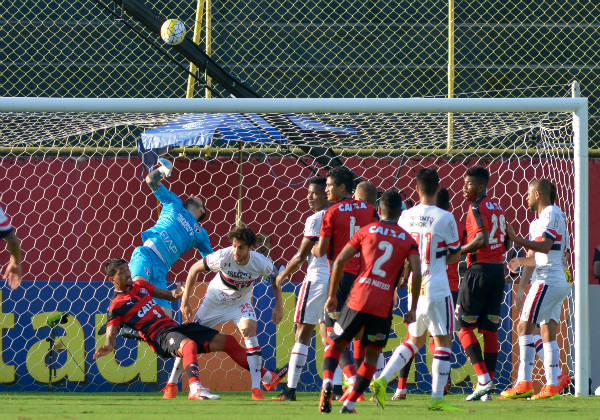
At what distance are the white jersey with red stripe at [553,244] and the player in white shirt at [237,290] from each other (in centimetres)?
203

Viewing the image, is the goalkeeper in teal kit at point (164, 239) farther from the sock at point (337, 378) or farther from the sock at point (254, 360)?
the sock at point (337, 378)

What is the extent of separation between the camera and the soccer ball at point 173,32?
344 inches

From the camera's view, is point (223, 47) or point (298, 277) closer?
point (298, 277)

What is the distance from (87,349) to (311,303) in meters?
2.24

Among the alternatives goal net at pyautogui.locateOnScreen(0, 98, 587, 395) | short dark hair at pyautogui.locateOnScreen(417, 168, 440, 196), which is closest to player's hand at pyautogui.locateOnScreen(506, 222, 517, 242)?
goal net at pyautogui.locateOnScreen(0, 98, 587, 395)

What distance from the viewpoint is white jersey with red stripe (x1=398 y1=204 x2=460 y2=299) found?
6145 mm

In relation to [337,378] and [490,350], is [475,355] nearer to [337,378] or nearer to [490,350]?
Answer: [490,350]

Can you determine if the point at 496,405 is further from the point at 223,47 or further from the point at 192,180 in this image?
the point at 223,47

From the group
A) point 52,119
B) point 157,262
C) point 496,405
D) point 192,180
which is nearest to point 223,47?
point 192,180

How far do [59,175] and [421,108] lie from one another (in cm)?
375

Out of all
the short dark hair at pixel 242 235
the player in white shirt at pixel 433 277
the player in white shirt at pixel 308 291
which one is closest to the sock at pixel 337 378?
the player in white shirt at pixel 308 291

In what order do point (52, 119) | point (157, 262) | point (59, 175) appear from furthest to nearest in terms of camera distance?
point (59, 175) < point (52, 119) < point (157, 262)

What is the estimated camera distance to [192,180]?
948 centimetres

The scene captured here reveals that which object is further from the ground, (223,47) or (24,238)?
(223,47)
